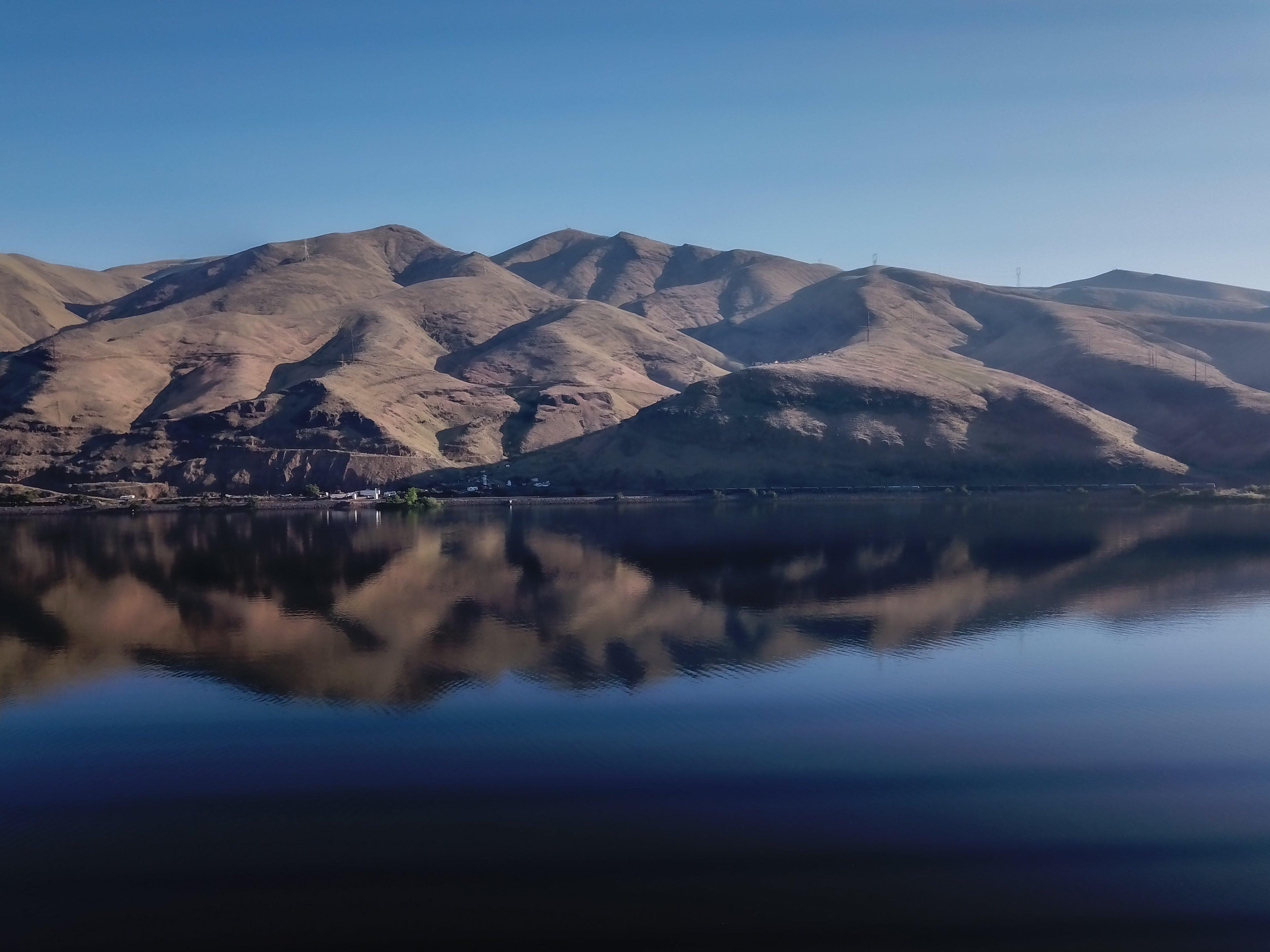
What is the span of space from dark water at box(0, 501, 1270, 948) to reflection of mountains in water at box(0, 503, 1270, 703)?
16.1 inches

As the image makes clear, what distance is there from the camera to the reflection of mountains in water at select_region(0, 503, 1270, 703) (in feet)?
132

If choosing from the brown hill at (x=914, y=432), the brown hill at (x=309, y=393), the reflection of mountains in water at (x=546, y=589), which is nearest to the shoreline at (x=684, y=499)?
the brown hill at (x=914, y=432)

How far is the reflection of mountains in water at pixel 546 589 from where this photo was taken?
40.2 meters

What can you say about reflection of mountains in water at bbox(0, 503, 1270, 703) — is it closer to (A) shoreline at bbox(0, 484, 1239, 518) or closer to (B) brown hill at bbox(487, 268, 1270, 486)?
(A) shoreline at bbox(0, 484, 1239, 518)

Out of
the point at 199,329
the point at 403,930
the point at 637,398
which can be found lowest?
the point at 403,930

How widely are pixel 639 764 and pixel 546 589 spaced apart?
2909 cm

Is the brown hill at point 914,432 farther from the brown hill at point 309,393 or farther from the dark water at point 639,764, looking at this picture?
the dark water at point 639,764

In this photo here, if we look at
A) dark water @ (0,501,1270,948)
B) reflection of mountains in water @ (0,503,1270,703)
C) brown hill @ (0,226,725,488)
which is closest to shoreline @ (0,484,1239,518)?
brown hill @ (0,226,725,488)

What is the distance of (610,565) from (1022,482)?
80.3 meters

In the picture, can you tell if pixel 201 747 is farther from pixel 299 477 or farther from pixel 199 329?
pixel 199 329

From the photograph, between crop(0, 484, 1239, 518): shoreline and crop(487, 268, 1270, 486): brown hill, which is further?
crop(487, 268, 1270, 486): brown hill

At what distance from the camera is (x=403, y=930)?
63.8 feet

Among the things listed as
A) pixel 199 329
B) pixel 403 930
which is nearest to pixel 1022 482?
pixel 403 930

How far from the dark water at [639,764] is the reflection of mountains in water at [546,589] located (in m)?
0.41
